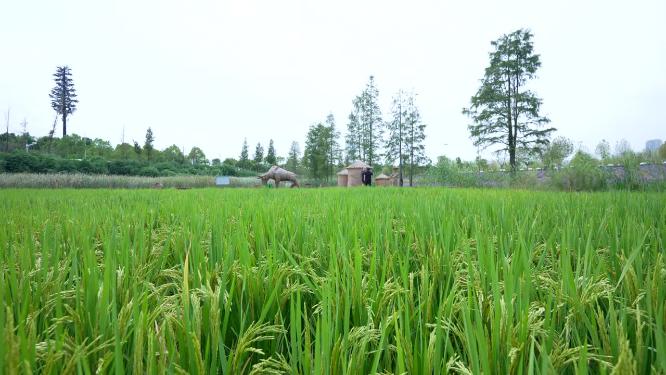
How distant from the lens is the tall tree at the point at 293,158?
5654cm

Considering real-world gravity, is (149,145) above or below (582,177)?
above

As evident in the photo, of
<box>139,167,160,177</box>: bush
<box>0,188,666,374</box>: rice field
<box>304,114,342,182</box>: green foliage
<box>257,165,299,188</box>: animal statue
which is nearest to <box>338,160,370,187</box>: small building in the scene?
<box>257,165,299,188</box>: animal statue

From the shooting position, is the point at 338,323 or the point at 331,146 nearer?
the point at 338,323

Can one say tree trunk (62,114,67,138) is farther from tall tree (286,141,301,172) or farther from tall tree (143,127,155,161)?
tall tree (286,141,301,172)

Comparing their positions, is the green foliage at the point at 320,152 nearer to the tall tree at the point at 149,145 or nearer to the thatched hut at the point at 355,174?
the thatched hut at the point at 355,174

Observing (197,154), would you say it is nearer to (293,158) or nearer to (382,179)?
(293,158)

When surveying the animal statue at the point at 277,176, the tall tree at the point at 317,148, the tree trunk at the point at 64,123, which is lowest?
the animal statue at the point at 277,176

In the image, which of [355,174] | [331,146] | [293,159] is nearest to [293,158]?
[293,159]

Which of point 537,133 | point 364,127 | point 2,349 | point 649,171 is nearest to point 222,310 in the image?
point 2,349

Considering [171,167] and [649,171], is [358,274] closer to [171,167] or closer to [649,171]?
[649,171]

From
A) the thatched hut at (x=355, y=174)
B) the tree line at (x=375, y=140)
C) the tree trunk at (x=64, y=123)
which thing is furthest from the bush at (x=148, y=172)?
the thatched hut at (x=355, y=174)

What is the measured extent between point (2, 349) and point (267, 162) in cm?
6374

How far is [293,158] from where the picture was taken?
59031mm

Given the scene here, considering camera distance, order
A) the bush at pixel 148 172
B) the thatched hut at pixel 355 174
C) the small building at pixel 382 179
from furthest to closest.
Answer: the bush at pixel 148 172, the small building at pixel 382 179, the thatched hut at pixel 355 174
